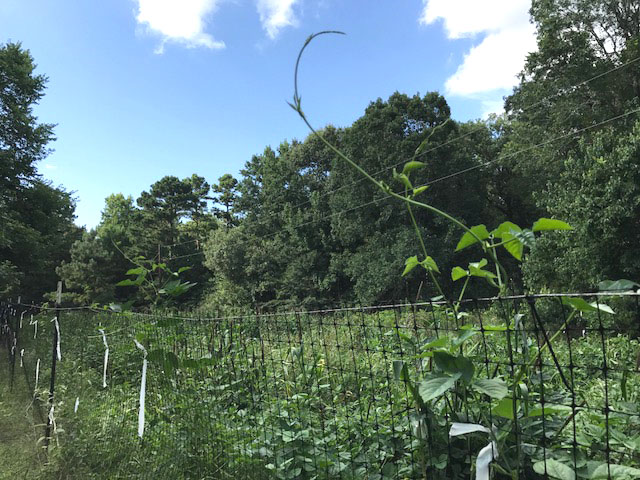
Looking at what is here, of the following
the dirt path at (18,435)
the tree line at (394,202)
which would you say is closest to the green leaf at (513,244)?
the dirt path at (18,435)

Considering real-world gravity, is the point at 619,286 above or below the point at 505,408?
above

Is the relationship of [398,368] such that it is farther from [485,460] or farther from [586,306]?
[586,306]

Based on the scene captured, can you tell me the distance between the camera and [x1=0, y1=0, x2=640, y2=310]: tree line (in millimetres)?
8484

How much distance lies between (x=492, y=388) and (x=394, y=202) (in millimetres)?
15505

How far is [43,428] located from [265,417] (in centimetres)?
196

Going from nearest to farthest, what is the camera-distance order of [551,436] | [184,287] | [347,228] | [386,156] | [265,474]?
1. [551,436]
2. [265,474]
3. [184,287]
4. [386,156]
5. [347,228]

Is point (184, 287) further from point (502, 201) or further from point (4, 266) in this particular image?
point (502, 201)

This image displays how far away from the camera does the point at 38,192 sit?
12023mm

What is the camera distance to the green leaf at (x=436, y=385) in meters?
0.87

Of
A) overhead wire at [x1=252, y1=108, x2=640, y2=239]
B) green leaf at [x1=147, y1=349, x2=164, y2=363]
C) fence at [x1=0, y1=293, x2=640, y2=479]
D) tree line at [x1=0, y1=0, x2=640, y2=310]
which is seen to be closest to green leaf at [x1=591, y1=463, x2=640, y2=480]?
fence at [x1=0, y1=293, x2=640, y2=479]

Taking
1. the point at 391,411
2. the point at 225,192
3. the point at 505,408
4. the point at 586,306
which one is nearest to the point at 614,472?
the point at 505,408

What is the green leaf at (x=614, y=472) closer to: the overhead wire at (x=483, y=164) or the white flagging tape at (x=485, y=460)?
the white flagging tape at (x=485, y=460)

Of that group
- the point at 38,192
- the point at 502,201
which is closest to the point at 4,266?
the point at 38,192

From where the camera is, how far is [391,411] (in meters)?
1.42
